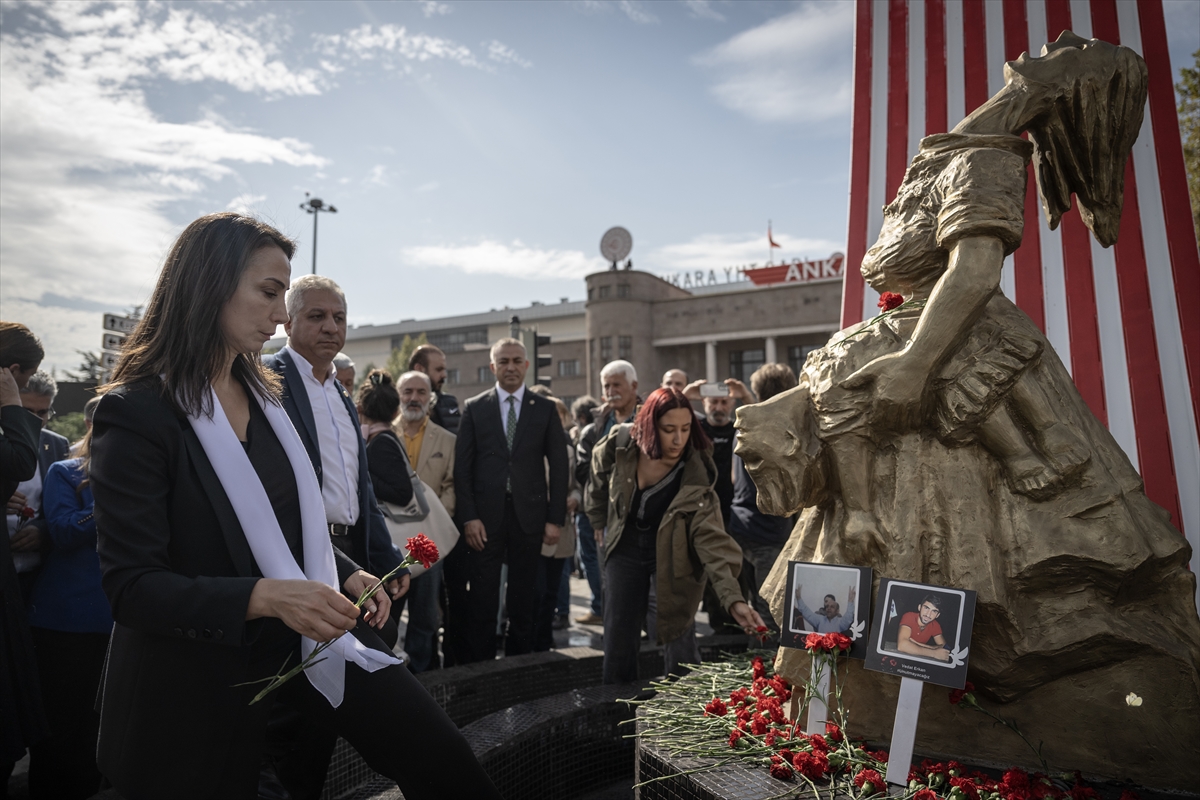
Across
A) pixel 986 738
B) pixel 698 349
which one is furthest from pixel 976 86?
pixel 698 349

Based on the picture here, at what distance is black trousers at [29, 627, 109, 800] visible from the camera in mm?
3037

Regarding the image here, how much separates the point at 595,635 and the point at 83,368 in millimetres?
10162

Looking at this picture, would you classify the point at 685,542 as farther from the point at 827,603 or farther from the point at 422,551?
the point at 422,551

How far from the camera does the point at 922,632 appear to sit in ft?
7.35

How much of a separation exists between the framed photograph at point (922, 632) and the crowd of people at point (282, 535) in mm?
843

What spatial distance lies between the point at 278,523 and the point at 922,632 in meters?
1.79

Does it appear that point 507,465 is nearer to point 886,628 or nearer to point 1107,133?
point 886,628

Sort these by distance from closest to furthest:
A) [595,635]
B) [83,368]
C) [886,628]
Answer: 1. [886,628]
2. [595,635]
3. [83,368]

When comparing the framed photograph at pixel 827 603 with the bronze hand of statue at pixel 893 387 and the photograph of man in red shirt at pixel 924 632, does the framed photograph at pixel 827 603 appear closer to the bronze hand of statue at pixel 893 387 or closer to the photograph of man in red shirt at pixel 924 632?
the photograph of man in red shirt at pixel 924 632

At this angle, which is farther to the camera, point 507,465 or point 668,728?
point 507,465

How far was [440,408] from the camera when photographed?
595 cm

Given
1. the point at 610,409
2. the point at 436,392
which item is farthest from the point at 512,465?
the point at 436,392

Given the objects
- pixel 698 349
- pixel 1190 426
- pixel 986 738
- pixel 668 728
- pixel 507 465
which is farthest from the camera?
pixel 698 349

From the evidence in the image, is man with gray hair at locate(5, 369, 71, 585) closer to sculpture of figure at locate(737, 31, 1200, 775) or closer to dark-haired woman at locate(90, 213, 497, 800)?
dark-haired woman at locate(90, 213, 497, 800)
